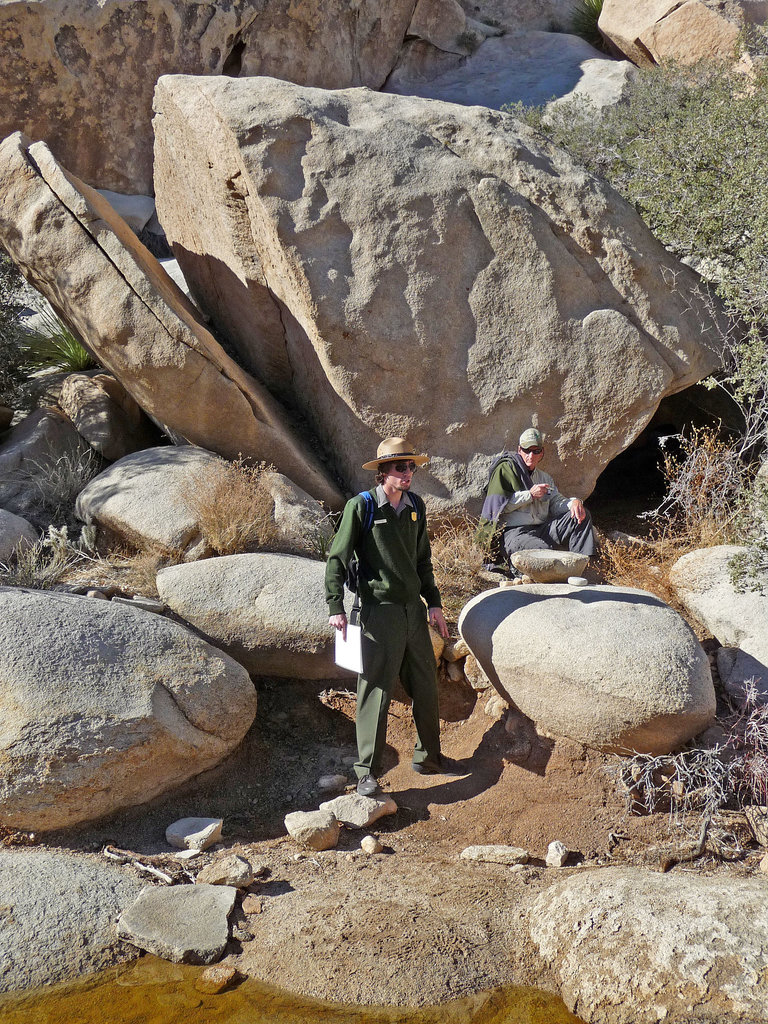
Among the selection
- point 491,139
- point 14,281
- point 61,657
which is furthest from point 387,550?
point 14,281

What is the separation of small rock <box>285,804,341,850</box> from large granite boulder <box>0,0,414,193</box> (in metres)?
10.6

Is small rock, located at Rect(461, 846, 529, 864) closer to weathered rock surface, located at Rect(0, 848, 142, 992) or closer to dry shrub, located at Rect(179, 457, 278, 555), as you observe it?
weathered rock surface, located at Rect(0, 848, 142, 992)

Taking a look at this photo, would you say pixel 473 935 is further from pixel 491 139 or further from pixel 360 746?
pixel 491 139

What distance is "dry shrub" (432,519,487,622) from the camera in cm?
660

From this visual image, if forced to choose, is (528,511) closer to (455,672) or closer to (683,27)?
(455,672)

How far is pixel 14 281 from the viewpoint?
30.2ft

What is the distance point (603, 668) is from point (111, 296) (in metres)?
4.69

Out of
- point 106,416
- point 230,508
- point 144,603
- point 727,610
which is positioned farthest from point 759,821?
point 106,416

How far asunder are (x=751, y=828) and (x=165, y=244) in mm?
10867

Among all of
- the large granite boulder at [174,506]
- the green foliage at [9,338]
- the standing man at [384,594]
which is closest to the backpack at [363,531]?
the standing man at [384,594]

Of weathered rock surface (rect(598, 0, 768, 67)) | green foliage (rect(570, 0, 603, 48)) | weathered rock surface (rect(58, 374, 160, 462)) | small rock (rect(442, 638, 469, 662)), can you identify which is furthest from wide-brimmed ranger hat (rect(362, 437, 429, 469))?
green foliage (rect(570, 0, 603, 48))

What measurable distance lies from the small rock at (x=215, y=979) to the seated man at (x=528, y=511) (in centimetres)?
365

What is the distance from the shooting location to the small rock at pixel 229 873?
14.3 ft

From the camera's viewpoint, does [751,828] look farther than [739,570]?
No
